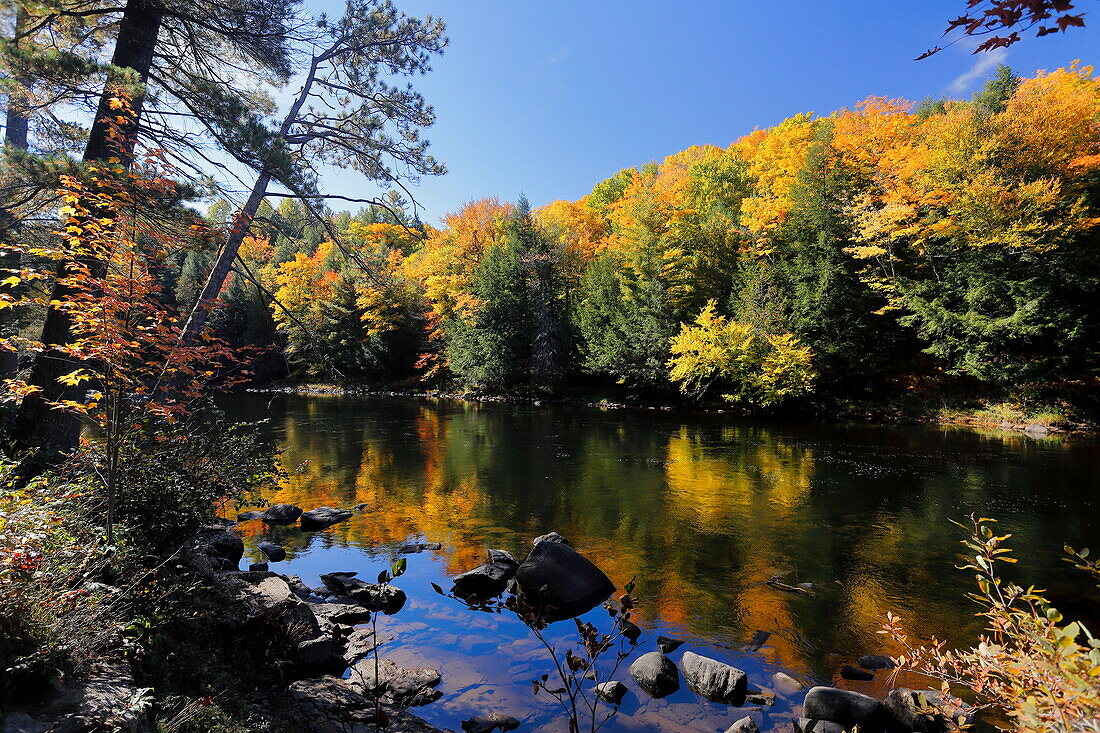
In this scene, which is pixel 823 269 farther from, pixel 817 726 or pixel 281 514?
pixel 281 514

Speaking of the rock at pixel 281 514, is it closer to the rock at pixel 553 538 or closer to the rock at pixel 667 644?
the rock at pixel 553 538

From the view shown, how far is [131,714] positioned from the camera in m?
2.63

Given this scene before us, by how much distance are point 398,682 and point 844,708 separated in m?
4.11

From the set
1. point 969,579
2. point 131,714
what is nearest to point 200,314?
point 131,714

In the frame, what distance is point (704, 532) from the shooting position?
9.10 meters

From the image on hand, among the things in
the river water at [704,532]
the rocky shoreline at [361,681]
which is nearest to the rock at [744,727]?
the rocky shoreline at [361,681]

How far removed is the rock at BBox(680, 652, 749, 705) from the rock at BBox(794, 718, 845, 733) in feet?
1.75

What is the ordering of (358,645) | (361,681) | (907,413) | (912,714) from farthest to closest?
(907,413) < (358,645) < (361,681) < (912,714)

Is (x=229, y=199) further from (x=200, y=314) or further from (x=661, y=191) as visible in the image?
(x=661, y=191)

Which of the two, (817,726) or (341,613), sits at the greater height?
(817,726)

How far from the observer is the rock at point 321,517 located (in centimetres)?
969

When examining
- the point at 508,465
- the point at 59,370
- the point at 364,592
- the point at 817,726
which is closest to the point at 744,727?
the point at 817,726

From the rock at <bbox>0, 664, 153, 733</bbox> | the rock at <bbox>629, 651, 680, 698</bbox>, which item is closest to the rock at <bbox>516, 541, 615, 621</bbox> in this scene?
the rock at <bbox>629, 651, 680, 698</bbox>

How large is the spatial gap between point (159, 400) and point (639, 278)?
87.8ft
